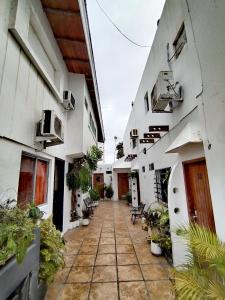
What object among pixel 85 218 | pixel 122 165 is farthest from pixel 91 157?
pixel 122 165

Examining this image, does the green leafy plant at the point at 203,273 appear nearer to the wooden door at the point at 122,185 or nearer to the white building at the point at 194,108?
the white building at the point at 194,108

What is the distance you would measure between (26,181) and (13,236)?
164cm

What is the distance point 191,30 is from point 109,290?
484 cm

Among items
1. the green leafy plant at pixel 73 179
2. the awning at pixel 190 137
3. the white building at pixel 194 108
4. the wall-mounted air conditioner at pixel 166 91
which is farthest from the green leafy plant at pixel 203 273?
the green leafy plant at pixel 73 179

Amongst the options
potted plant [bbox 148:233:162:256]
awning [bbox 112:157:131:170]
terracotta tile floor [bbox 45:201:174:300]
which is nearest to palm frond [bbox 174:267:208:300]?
terracotta tile floor [bbox 45:201:174:300]

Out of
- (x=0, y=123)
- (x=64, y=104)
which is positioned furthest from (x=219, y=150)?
(x=64, y=104)

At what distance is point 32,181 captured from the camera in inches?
129

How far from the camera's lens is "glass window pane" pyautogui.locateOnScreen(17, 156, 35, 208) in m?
2.81

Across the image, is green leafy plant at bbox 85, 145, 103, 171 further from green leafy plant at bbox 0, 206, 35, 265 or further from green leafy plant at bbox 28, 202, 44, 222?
green leafy plant at bbox 0, 206, 35, 265

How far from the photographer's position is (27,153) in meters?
2.97

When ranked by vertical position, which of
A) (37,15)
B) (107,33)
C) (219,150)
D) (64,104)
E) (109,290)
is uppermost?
(107,33)

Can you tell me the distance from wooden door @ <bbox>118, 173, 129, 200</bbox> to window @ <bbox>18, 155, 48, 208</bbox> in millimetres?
10057

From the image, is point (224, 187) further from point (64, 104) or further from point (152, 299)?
point (64, 104)

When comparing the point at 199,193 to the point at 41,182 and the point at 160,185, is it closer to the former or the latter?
the point at 160,185
